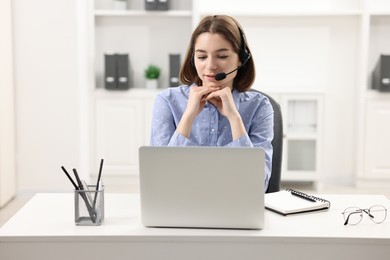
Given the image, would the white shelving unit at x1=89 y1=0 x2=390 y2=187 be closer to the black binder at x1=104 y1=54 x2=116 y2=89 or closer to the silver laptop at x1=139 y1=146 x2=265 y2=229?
the black binder at x1=104 y1=54 x2=116 y2=89

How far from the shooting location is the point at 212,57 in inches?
83.8

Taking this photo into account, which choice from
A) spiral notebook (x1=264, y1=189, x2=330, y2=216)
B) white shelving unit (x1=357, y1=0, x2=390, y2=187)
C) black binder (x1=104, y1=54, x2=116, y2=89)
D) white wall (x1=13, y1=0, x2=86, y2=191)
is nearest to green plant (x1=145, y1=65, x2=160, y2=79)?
black binder (x1=104, y1=54, x2=116, y2=89)

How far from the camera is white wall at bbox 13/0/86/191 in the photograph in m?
4.38

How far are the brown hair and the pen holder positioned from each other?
712 millimetres

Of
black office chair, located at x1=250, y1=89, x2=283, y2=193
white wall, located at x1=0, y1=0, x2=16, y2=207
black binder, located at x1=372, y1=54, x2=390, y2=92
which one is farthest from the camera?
black binder, located at x1=372, y1=54, x2=390, y2=92

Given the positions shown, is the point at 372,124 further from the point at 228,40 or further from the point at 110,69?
the point at 228,40

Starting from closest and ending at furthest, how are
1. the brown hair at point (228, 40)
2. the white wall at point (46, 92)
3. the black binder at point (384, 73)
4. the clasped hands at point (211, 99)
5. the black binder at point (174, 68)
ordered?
the clasped hands at point (211, 99), the brown hair at point (228, 40), the white wall at point (46, 92), the black binder at point (384, 73), the black binder at point (174, 68)

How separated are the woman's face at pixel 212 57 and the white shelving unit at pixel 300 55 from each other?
2548 millimetres

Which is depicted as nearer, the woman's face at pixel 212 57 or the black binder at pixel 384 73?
the woman's face at pixel 212 57

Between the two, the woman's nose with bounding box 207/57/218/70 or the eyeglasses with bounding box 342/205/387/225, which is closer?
the eyeglasses with bounding box 342/205/387/225

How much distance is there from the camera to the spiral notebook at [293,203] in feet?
6.05

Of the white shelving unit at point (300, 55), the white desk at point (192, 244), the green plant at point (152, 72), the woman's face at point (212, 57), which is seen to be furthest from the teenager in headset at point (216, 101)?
the green plant at point (152, 72)

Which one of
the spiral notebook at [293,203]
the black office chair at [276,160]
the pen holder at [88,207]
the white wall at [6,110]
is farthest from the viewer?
the white wall at [6,110]

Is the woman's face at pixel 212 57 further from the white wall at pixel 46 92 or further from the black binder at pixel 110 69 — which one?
the black binder at pixel 110 69
